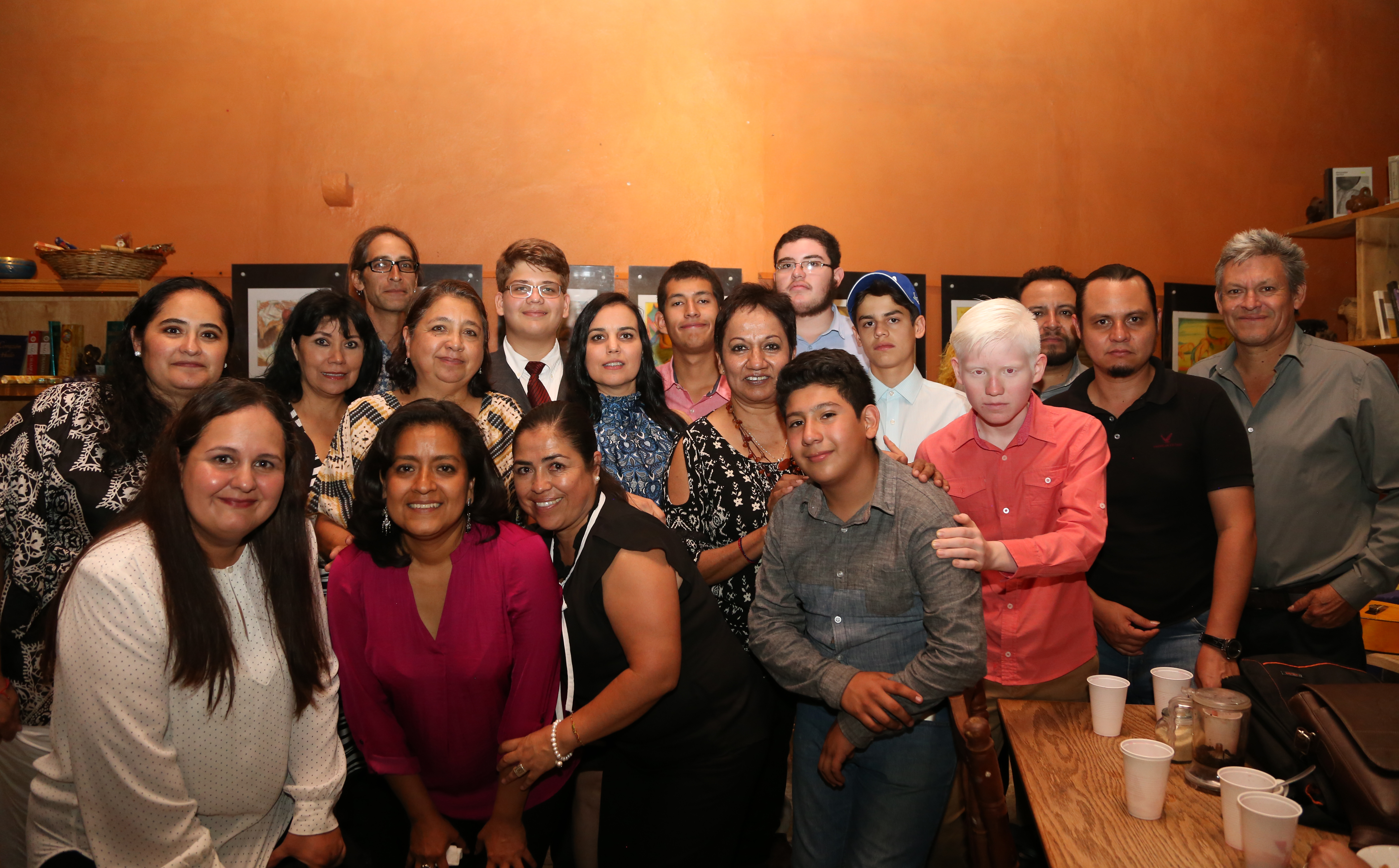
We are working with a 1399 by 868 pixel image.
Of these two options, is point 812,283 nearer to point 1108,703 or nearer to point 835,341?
point 835,341

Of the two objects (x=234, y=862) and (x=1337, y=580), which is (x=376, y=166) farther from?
(x=1337, y=580)

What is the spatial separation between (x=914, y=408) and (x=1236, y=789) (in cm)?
181

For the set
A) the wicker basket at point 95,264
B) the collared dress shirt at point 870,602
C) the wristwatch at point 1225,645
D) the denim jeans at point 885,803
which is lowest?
the denim jeans at point 885,803

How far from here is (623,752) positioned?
92.5 inches

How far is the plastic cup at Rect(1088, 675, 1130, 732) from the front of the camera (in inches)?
75.0

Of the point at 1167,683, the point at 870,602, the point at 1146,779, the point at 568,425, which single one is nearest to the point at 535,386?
the point at 568,425

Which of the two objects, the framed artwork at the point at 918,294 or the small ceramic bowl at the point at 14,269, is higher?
the small ceramic bowl at the point at 14,269

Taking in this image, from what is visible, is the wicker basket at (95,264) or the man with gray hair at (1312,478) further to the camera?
the wicker basket at (95,264)

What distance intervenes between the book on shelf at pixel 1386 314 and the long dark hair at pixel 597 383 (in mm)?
3836

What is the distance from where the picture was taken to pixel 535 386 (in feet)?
11.2

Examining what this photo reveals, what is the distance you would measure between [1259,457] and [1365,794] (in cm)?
186

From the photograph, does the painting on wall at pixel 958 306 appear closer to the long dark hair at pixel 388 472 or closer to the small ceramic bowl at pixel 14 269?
the long dark hair at pixel 388 472

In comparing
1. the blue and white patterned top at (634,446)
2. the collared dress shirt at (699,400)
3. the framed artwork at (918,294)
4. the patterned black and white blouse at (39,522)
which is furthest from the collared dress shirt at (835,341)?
the patterned black and white blouse at (39,522)

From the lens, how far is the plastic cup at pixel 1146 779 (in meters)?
1.55
